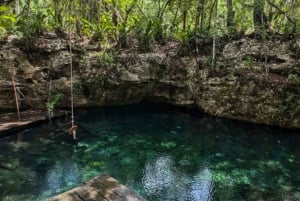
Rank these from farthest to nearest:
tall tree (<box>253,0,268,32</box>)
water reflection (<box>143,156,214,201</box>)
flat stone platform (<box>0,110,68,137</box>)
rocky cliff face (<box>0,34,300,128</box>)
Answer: tall tree (<box>253,0,268,32</box>) < rocky cliff face (<box>0,34,300,128</box>) < flat stone platform (<box>0,110,68,137</box>) < water reflection (<box>143,156,214,201</box>)

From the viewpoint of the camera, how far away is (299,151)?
340 inches

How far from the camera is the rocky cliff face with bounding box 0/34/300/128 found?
33.3ft

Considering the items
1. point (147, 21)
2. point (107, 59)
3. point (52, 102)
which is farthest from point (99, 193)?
point (147, 21)

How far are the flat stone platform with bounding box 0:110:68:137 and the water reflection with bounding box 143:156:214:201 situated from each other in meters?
3.75

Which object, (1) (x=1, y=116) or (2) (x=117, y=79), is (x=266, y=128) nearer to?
(2) (x=117, y=79)

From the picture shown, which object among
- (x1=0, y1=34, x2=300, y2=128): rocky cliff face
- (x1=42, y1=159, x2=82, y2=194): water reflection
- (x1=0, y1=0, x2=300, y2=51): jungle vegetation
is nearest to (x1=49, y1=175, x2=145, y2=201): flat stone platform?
(x1=42, y1=159, x2=82, y2=194): water reflection

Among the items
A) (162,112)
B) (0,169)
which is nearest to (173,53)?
(162,112)

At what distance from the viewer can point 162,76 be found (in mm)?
11305

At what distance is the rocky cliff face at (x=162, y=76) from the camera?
400 inches

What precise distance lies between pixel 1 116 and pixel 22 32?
2.75 metres

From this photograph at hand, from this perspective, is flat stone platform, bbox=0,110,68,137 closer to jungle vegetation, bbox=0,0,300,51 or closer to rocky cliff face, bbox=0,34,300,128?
rocky cliff face, bbox=0,34,300,128

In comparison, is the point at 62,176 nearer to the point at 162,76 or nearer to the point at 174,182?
the point at 174,182

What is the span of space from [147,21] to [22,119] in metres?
5.20

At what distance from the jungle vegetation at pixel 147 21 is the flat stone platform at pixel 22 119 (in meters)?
2.54
